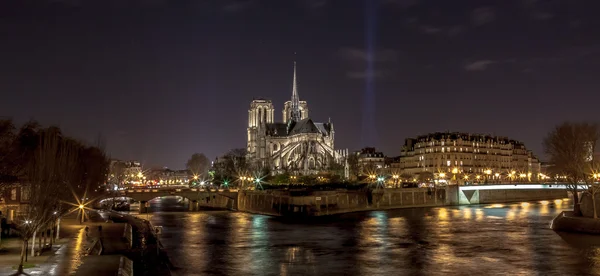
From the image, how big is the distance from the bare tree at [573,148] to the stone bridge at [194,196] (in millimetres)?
48625

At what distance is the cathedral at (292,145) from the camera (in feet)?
529

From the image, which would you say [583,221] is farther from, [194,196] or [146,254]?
[194,196]

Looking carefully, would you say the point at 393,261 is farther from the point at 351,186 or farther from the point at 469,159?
the point at 469,159

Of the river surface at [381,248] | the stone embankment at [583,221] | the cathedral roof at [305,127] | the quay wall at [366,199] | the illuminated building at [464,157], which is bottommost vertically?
the river surface at [381,248]

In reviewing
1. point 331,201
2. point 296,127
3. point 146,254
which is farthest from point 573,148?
point 296,127

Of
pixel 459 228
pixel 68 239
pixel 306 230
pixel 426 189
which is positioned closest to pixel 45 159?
pixel 68 239

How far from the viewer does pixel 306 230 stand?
60.0m

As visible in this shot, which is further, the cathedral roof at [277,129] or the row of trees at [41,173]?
the cathedral roof at [277,129]

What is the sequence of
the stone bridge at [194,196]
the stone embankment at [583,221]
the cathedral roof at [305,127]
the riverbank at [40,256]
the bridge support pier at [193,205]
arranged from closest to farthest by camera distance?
the riverbank at [40,256], the stone embankment at [583,221], the stone bridge at [194,196], the bridge support pier at [193,205], the cathedral roof at [305,127]

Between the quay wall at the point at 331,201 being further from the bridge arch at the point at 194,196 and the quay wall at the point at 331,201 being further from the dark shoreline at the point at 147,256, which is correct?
the dark shoreline at the point at 147,256

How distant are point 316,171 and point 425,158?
1162 inches

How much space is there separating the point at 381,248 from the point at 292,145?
409 feet

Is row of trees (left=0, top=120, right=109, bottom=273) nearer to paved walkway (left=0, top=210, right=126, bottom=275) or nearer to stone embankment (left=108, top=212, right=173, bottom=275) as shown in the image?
paved walkway (left=0, top=210, right=126, bottom=275)

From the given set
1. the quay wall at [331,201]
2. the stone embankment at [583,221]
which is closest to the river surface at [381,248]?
the stone embankment at [583,221]
